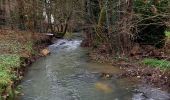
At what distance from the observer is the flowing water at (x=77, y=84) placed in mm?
13039

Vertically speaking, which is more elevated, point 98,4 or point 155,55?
point 98,4

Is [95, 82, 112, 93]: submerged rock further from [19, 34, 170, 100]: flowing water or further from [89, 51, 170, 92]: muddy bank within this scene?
[89, 51, 170, 92]: muddy bank

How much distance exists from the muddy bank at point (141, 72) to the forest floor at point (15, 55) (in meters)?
4.27

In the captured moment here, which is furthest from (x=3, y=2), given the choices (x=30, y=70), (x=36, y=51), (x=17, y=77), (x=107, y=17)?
(x=17, y=77)

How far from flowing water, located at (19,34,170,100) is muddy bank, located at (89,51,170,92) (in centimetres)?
47

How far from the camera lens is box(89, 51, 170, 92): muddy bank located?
14.4m

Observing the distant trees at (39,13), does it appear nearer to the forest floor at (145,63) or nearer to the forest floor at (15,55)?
the forest floor at (15,55)

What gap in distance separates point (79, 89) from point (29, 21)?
15883 millimetres

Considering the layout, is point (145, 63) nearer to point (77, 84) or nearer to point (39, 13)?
point (77, 84)

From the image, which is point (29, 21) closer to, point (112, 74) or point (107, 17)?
point (107, 17)

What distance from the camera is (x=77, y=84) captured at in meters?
14.9

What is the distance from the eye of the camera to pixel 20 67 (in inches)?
669

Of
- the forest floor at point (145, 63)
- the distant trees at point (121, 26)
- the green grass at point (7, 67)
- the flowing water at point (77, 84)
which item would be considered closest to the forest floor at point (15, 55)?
the green grass at point (7, 67)

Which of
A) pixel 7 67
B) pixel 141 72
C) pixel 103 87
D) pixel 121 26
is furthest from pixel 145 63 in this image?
pixel 7 67
